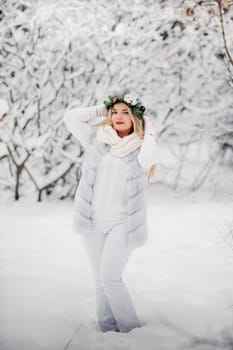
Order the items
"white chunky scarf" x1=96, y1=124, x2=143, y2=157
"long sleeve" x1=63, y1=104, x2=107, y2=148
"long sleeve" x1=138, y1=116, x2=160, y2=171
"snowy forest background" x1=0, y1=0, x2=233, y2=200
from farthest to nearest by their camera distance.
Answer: "snowy forest background" x1=0, y1=0, x2=233, y2=200 → "long sleeve" x1=63, y1=104, x2=107, y2=148 → "white chunky scarf" x1=96, y1=124, x2=143, y2=157 → "long sleeve" x1=138, y1=116, x2=160, y2=171

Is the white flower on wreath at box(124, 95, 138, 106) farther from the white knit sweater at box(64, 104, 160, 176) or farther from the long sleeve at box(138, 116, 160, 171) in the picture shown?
the long sleeve at box(138, 116, 160, 171)

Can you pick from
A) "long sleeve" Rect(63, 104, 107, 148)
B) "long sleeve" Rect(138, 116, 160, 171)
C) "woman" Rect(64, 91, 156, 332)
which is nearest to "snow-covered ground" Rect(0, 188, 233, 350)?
"woman" Rect(64, 91, 156, 332)

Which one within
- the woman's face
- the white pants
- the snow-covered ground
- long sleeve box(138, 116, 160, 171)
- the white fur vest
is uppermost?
the woman's face

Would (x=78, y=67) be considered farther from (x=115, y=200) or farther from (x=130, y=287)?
(x=115, y=200)

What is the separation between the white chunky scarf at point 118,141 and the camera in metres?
2.31

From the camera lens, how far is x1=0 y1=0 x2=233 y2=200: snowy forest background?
6516 mm

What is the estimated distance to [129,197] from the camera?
229 centimetres

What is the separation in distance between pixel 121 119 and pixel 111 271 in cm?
88

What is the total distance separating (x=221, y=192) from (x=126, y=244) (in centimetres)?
508

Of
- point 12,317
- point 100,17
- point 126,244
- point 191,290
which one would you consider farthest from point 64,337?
point 100,17

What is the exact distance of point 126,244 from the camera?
2.28m

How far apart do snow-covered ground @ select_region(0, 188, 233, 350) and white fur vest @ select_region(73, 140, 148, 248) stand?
627mm

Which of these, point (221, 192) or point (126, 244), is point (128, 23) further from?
point (126, 244)

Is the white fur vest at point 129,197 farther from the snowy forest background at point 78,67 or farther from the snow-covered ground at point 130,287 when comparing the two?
the snowy forest background at point 78,67
